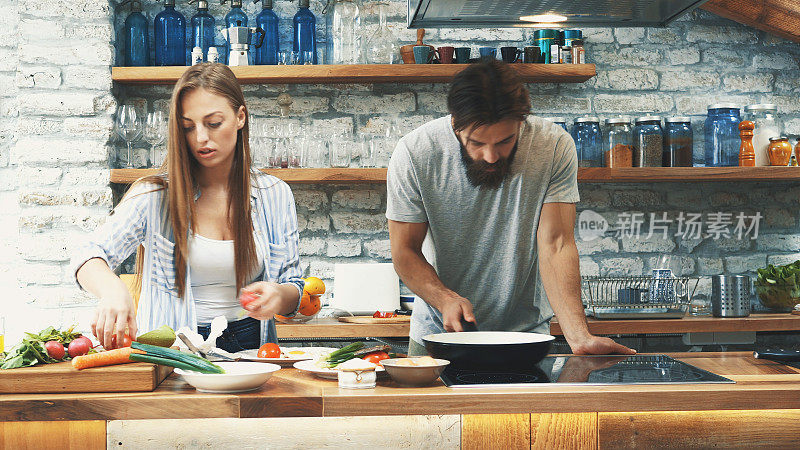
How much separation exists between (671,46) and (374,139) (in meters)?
1.72

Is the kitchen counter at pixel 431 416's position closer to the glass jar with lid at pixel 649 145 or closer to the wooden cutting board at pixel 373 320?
the wooden cutting board at pixel 373 320

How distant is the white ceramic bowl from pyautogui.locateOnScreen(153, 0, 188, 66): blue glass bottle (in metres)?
2.74

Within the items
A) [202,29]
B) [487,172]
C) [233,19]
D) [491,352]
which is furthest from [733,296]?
[202,29]

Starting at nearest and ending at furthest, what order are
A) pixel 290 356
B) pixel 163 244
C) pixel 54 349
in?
pixel 54 349 < pixel 290 356 < pixel 163 244

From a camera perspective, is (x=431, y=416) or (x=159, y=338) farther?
(x=159, y=338)

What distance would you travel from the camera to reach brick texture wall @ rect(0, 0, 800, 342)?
370cm

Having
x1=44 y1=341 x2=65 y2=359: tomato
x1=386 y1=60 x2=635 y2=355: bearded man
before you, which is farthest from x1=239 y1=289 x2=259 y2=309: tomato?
x1=386 y1=60 x2=635 y2=355: bearded man

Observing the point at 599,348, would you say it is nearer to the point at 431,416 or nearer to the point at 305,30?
the point at 431,416

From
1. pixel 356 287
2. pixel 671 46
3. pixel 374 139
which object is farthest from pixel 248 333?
pixel 671 46

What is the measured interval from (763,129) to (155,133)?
10.4 ft

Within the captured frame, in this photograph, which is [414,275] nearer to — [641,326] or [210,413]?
[210,413]

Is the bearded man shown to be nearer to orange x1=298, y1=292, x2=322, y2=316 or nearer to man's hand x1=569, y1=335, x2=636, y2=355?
man's hand x1=569, y1=335, x2=636, y2=355

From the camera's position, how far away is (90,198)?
3.72 meters

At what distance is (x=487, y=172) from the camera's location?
91.0 inches
